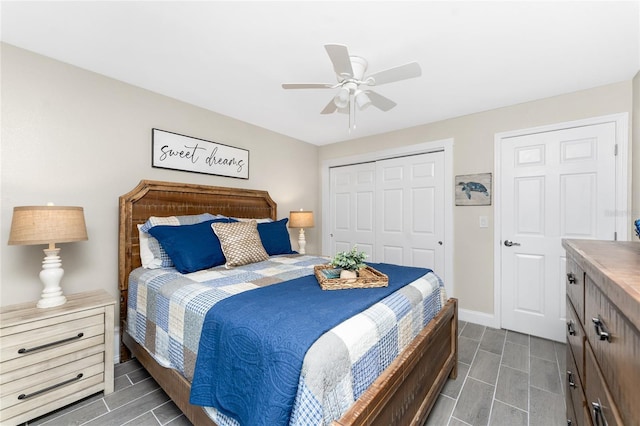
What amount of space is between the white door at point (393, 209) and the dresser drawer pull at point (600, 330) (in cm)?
262

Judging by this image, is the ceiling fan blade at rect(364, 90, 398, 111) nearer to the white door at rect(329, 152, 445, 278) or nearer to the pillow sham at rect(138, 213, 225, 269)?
the white door at rect(329, 152, 445, 278)

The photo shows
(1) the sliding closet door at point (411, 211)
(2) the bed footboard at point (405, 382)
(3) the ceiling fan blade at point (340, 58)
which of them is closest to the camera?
(2) the bed footboard at point (405, 382)

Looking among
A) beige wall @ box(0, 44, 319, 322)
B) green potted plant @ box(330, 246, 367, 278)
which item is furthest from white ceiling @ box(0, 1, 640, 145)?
green potted plant @ box(330, 246, 367, 278)

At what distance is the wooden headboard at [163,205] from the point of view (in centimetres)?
236

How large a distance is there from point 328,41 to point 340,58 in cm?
42

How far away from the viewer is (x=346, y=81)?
6.16 ft

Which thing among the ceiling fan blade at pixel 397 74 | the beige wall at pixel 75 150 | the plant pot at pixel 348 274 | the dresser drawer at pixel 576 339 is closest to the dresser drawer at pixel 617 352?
the dresser drawer at pixel 576 339

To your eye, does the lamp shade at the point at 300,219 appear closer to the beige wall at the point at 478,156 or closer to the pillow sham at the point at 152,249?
the pillow sham at the point at 152,249

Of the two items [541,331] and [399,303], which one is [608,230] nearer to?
[541,331]

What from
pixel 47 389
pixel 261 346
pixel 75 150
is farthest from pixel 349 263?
pixel 75 150

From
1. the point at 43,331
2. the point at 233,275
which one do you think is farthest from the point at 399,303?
the point at 43,331

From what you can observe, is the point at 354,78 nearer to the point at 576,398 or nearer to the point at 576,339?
the point at 576,339

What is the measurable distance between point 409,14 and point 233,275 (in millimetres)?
2044

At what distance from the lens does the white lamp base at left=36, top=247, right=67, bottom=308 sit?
5.91 ft
